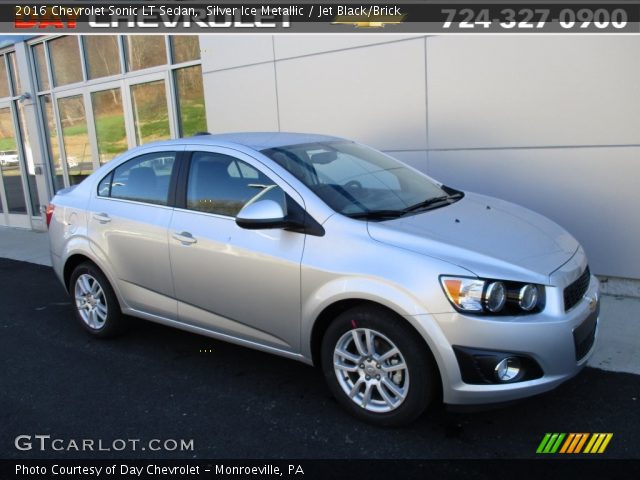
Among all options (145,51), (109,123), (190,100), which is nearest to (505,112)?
(190,100)

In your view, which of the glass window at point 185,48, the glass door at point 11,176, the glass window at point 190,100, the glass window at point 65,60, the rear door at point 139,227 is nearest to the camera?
the rear door at point 139,227

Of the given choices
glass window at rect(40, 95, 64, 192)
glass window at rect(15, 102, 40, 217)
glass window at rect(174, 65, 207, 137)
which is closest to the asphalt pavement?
glass window at rect(174, 65, 207, 137)

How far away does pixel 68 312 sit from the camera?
555cm

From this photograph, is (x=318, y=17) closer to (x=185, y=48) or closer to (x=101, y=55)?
(x=185, y=48)

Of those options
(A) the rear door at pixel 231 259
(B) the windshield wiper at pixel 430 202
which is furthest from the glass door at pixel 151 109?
(B) the windshield wiper at pixel 430 202

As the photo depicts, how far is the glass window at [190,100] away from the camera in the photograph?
8.54 meters

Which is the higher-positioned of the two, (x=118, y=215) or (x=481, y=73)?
(x=481, y=73)

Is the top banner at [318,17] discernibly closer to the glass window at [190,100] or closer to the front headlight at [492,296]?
the glass window at [190,100]

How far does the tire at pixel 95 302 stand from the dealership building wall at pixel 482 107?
11.2 feet

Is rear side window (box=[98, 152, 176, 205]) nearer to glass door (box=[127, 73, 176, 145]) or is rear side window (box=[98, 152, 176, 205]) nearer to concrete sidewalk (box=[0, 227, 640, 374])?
concrete sidewalk (box=[0, 227, 640, 374])

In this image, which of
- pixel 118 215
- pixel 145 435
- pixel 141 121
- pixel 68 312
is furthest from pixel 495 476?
pixel 141 121

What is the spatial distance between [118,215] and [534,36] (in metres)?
4.07

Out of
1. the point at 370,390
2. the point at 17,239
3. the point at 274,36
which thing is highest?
the point at 274,36

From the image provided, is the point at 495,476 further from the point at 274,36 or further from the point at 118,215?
the point at 274,36
